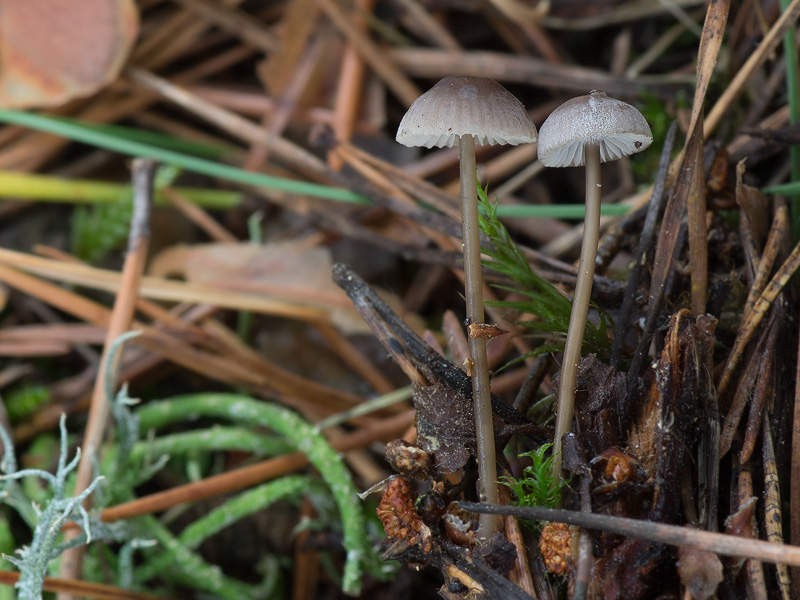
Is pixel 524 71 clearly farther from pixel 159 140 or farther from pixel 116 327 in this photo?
pixel 116 327

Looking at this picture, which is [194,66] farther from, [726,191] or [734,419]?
[734,419]

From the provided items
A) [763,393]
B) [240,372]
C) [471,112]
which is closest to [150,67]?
[240,372]

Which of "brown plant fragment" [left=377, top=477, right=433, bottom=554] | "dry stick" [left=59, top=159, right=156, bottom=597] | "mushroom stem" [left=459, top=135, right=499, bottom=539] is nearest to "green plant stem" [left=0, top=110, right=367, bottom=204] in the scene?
"dry stick" [left=59, top=159, right=156, bottom=597]

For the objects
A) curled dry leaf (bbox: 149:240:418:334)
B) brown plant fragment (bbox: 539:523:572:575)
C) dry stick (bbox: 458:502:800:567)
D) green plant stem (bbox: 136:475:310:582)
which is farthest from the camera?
curled dry leaf (bbox: 149:240:418:334)

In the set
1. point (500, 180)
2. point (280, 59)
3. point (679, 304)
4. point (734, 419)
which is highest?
point (280, 59)

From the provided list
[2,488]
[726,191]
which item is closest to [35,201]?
[2,488]

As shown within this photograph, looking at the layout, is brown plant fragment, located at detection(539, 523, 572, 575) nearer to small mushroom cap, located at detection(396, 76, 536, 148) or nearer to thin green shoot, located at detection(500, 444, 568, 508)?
thin green shoot, located at detection(500, 444, 568, 508)
